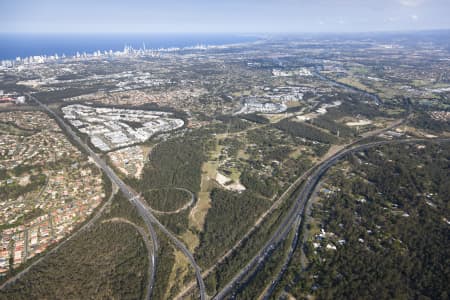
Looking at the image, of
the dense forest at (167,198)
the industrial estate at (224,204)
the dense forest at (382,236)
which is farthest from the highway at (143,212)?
the dense forest at (382,236)

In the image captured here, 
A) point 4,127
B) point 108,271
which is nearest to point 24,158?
point 4,127

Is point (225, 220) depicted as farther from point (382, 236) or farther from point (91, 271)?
A: point (382, 236)

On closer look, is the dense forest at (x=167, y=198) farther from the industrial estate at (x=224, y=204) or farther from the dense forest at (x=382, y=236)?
the dense forest at (x=382, y=236)

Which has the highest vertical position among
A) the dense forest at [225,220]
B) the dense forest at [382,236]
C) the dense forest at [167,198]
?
the dense forest at [167,198]

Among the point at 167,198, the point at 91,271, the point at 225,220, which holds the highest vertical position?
the point at 167,198

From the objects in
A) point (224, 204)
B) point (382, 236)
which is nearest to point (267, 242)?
point (224, 204)

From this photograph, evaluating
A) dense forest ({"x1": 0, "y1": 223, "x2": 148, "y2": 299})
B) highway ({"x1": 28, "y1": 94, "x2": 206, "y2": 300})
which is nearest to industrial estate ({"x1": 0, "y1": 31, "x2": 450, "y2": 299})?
dense forest ({"x1": 0, "y1": 223, "x2": 148, "y2": 299})

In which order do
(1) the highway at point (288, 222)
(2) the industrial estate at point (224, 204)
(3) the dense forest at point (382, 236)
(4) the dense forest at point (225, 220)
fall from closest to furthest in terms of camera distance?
(3) the dense forest at point (382, 236) → (2) the industrial estate at point (224, 204) → (1) the highway at point (288, 222) → (4) the dense forest at point (225, 220)
